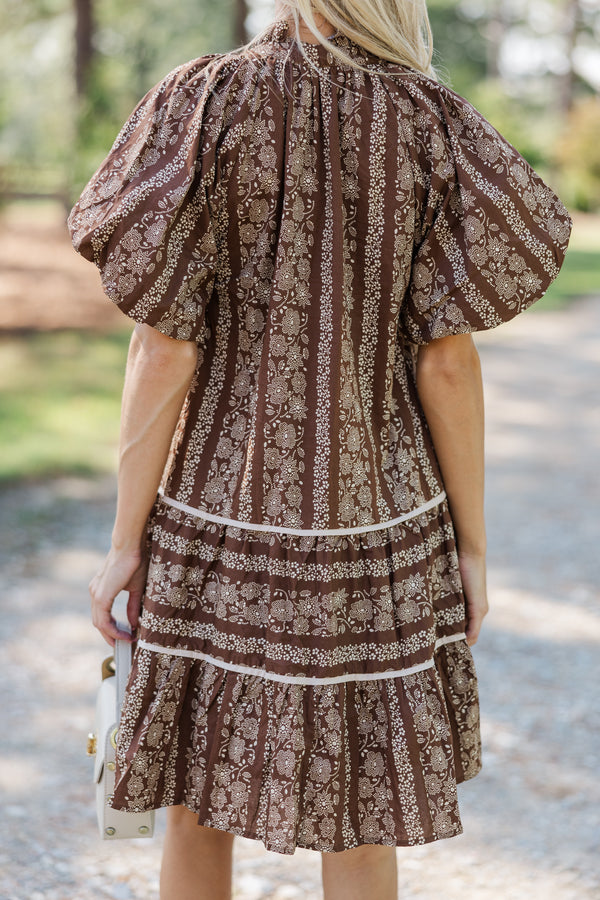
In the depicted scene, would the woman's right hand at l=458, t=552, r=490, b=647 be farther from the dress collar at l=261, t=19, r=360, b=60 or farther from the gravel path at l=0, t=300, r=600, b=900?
the gravel path at l=0, t=300, r=600, b=900

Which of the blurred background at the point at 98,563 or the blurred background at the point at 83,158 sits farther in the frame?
the blurred background at the point at 83,158

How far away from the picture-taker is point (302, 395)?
5.17 ft

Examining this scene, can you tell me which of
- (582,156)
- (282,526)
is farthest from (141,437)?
(582,156)

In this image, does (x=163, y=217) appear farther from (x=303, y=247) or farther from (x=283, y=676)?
(x=283, y=676)

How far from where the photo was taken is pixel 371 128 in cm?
153

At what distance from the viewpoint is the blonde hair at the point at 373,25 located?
1538 mm

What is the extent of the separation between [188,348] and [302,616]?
1.50 feet

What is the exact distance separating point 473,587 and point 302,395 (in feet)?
1.71

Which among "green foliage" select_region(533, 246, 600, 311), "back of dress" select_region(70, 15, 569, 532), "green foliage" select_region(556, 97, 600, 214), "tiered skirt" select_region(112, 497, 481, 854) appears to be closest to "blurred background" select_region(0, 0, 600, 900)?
"green foliage" select_region(533, 246, 600, 311)

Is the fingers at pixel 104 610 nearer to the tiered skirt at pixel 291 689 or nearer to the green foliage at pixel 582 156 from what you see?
the tiered skirt at pixel 291 689

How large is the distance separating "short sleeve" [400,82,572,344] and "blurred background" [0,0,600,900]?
1.30 feet

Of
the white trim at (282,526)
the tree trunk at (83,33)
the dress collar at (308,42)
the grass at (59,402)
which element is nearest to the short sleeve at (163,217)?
the dress collar at (308,42)

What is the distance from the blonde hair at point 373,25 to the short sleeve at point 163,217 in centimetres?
17

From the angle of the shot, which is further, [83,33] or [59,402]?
[83,33]
